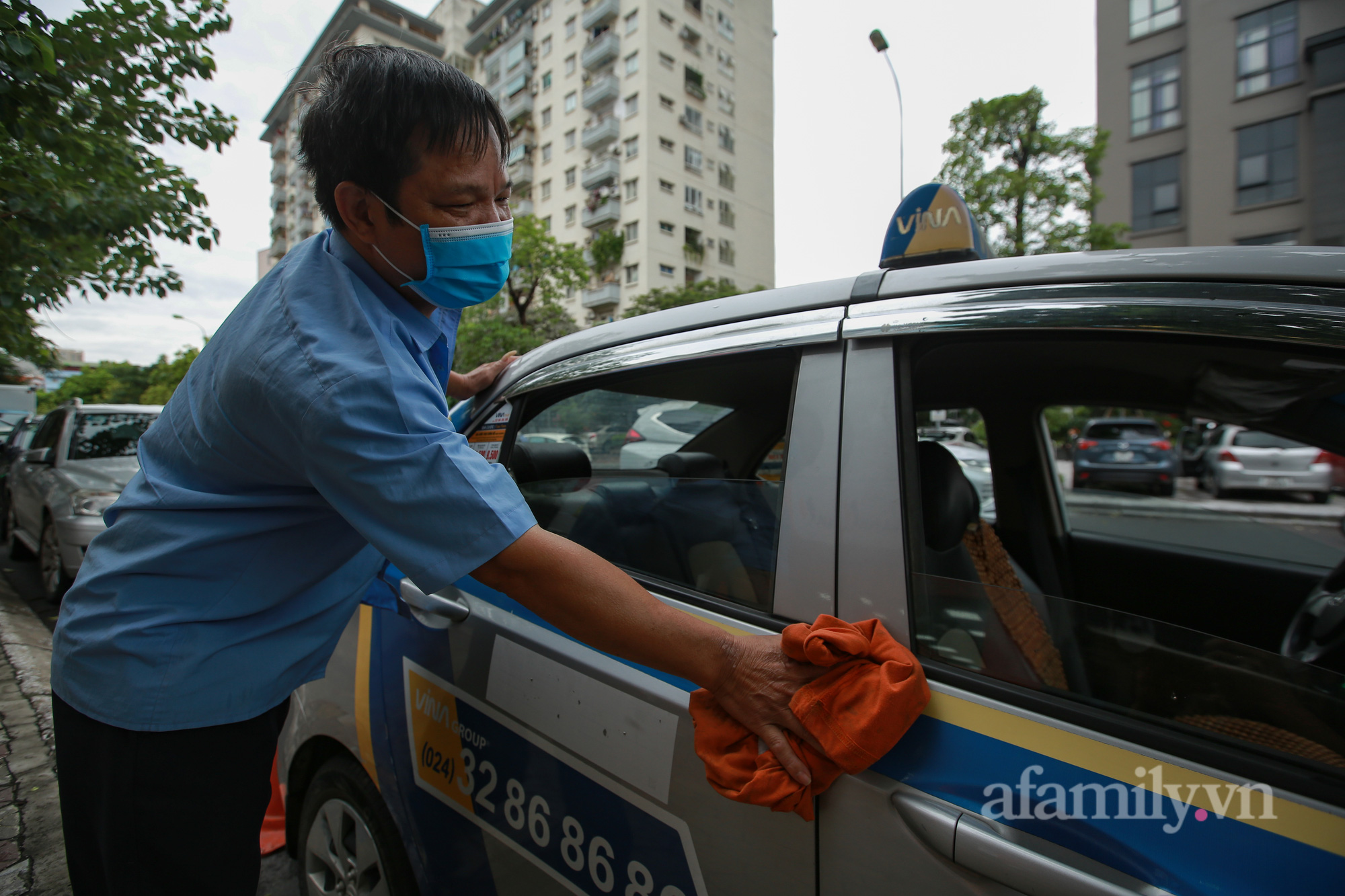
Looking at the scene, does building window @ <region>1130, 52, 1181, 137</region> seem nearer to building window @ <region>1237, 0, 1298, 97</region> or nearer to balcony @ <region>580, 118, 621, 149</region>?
building window @ <region>1237, 0, 1298, 97</region>

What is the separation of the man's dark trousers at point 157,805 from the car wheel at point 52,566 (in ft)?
17.9

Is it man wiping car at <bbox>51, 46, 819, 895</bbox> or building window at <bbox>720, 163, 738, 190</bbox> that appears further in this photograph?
building window at <bbox>720, 163, 738, 190</bbox>

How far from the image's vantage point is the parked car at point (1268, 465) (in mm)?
1761

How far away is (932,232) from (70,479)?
677cm

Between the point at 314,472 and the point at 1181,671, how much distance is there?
1265mm

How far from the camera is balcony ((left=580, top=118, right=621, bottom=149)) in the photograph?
3512 centimetres

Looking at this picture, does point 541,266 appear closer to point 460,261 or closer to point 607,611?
point 460,261

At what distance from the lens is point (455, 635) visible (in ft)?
4.67

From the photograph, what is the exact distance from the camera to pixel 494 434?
5.65 ft

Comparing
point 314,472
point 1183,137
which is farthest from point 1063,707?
point 1183,137

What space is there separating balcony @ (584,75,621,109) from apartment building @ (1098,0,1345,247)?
22.8 metres

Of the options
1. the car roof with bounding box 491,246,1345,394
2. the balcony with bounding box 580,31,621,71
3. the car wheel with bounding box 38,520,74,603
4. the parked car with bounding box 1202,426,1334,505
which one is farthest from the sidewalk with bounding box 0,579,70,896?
the balcony with bounding box 580,31,621,71

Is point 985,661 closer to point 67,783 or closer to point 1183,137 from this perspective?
point 67,783

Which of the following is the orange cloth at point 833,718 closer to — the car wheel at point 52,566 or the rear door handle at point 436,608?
the rear door handle at point 436,608
